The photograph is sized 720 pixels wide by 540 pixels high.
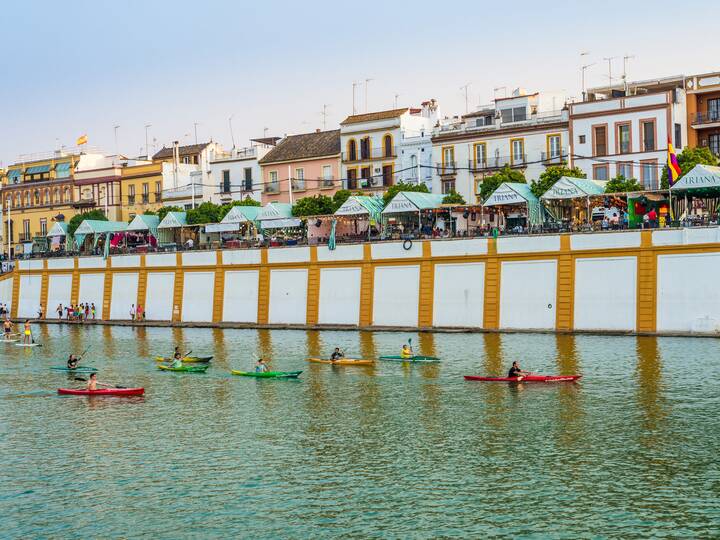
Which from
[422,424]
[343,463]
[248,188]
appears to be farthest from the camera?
[248,188]

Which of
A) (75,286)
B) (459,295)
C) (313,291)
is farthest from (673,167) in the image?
(75,286)

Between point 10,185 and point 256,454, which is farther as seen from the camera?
point 10,185

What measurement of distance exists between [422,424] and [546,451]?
5490 mm

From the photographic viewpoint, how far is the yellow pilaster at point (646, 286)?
53156 mm

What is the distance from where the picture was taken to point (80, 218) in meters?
98.4

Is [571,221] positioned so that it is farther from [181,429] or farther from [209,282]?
[181,429]

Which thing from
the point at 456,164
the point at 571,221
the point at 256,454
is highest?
the point at 456,164

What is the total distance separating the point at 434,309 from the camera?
2461 inches

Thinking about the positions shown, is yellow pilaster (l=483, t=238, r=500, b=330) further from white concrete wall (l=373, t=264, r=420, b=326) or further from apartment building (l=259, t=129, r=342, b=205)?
apartment building (l=259, t=129, r=342, b=205)

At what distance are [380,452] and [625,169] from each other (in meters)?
46.9

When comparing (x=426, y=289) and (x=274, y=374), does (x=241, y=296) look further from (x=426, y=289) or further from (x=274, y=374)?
(x=274, y=374)

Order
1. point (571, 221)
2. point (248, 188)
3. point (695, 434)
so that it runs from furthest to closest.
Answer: point (248, 188), point (571, 221), point (695, 434)

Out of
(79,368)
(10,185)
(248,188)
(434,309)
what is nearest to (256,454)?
(79,368)

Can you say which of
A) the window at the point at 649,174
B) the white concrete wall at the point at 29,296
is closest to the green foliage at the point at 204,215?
the white concrete wall at the point at 29,296
